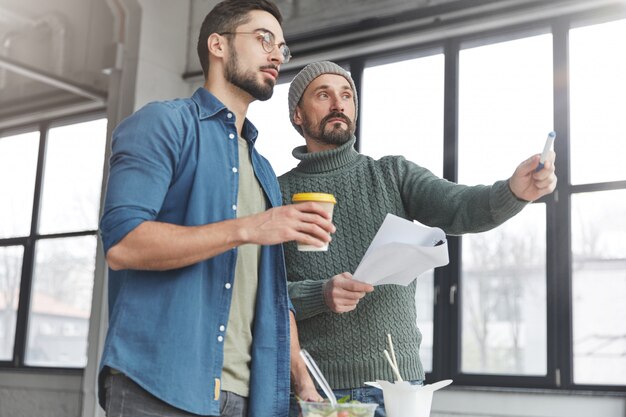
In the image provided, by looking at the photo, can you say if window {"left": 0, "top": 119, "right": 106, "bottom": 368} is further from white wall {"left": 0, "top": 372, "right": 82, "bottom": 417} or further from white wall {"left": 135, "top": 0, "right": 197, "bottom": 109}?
white wall {"left": 135, "top": 0, "right": 197, "bottom": 109}

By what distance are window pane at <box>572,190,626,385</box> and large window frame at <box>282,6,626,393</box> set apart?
0.15ft

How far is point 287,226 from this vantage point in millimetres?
1343

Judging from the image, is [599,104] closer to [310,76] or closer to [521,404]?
[521,404]

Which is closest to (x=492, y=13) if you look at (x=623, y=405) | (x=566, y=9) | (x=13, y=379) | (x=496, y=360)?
(x=566, y=9)

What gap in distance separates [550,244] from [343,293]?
268 cm

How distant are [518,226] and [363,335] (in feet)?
8.58

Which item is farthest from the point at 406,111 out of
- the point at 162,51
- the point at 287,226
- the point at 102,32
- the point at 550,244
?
the point at 287,226

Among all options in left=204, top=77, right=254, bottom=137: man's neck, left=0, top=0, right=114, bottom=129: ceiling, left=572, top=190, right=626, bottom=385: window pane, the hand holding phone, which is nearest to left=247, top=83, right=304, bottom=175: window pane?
left=0, top=0, right=114, bottom=129: ceiling

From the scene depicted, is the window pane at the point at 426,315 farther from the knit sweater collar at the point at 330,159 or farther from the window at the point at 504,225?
the knit sweater collar at the point at 330,159

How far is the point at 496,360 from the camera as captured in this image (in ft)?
14.0

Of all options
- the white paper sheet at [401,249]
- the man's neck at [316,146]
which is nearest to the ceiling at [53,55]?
the man's neck at [316,146]

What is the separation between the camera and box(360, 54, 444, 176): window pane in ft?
15.5

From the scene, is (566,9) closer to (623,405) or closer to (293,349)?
(623,405)

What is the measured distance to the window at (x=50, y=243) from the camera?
20.9 ft
